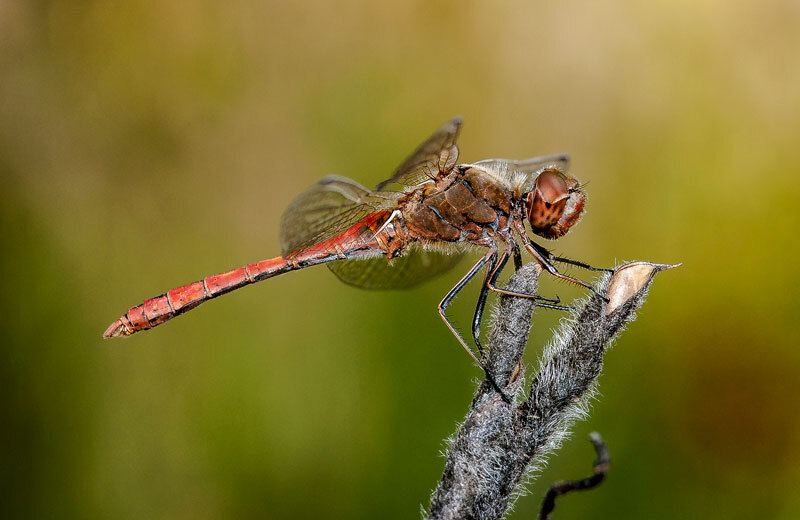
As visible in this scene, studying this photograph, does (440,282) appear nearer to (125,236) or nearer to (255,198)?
(255,198)

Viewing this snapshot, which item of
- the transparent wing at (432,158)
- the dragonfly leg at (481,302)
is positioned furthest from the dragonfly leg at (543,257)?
the transparent wing at (432,158)

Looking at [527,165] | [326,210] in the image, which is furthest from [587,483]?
[326,210]

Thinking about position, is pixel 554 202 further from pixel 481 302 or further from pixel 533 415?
pixel 533 415

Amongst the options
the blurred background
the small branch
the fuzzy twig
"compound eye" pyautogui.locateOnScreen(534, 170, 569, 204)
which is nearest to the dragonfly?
"compound eye" pyautogui.locateOnScreen(534, 170, 569, 204)

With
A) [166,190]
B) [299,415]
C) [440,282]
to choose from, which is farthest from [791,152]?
[166,190]

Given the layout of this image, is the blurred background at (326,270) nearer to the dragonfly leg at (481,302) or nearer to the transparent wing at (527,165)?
the dragonfly leg at (481,302)
